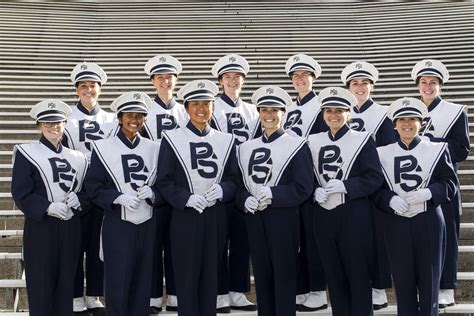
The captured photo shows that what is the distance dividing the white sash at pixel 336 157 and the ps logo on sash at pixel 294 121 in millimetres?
672

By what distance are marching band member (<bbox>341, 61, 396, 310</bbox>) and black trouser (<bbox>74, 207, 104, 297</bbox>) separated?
6.91 ft

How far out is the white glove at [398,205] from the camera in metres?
5.58

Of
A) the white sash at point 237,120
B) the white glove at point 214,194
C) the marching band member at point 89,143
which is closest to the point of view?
the white glove at point 214,194

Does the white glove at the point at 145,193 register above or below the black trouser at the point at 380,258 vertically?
above

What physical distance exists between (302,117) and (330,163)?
Result: 2.88 feet

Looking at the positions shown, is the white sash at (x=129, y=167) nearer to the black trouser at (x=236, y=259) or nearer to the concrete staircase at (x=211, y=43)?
the black trouser at (x=236, y=259)

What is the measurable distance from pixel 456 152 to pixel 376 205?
3.63 feet

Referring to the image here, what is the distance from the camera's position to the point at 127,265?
18.4 feet

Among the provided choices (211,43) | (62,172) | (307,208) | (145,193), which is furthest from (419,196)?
(211,43)


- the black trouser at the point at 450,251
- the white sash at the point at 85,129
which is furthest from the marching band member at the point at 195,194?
the black trouser at the point at 450,251

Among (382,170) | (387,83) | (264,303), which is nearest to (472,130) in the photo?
(387,83)

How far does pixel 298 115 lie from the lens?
6.65m

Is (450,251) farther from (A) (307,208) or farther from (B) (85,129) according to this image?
(B) (85,129)

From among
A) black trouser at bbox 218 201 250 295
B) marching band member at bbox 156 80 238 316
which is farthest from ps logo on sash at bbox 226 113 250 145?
marching band member at bbox 156 80 238 316
